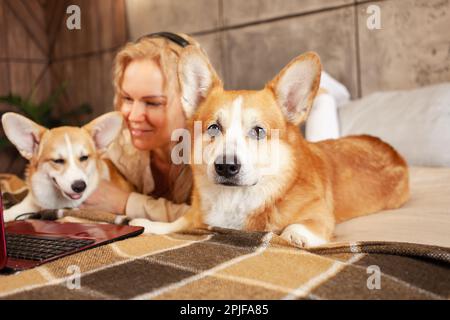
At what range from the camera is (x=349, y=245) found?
2.85 feet

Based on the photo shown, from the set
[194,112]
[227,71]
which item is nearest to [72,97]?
[227,71]

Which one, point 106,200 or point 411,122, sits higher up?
point 411,122

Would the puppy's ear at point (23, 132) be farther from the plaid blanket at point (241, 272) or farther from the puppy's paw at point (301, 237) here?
the puppy's paw at point (301, 237)

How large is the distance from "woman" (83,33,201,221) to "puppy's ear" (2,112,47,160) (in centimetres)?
28

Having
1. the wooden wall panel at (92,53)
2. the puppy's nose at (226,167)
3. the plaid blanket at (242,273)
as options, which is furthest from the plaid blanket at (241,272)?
the wooden wall panel at (92,53)

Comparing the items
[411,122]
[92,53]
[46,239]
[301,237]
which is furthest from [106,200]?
[92,53]

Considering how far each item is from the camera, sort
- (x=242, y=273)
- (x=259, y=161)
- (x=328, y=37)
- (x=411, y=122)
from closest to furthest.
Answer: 1. (x=242, y=273)
2. (x=259, y=161)
3. (x=411, y=122)
4. (x=328, y=37)

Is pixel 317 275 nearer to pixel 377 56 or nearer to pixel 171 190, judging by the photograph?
pixel 171 190

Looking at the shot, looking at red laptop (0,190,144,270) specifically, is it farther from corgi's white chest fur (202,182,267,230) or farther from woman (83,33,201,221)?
woman (83,33,201,221)

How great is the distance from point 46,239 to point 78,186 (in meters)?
0.44

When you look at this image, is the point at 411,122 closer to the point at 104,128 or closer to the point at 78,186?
the point at 104,128

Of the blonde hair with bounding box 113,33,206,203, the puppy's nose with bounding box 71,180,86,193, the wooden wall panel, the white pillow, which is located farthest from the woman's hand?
the wooden wall panel

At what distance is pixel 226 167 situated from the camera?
3.35ft
